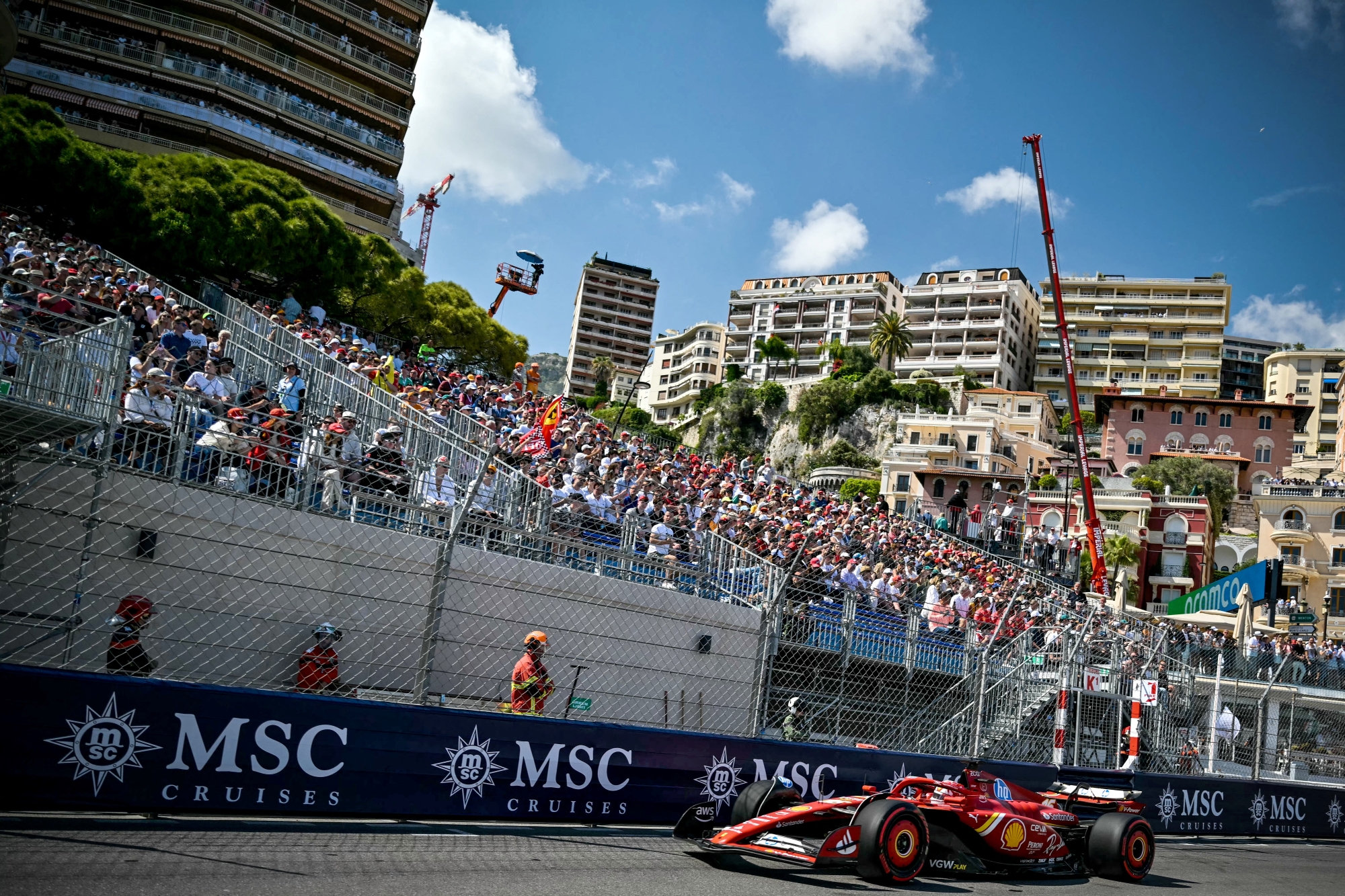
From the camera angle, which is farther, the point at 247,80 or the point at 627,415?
the point at 627,415

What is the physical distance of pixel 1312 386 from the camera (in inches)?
4026

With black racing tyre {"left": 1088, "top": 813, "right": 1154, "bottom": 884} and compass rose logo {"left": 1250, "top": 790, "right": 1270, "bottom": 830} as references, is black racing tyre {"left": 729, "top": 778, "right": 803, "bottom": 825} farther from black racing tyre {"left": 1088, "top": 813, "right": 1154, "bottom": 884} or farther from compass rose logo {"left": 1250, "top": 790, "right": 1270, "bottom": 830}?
compass rose logo {"left": 1250, "top": 790, "right": 1270, "bottom": 830}

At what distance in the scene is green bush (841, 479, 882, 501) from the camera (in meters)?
67.5

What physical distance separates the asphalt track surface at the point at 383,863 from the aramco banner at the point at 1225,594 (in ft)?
64.0

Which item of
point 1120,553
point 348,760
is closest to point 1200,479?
point 1120,553

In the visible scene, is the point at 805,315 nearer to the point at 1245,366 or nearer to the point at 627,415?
the point at 627,415

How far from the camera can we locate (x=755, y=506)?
22562 mm

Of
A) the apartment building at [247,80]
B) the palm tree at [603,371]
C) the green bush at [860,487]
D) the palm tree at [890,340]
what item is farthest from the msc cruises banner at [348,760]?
the palm tree at [603,371]

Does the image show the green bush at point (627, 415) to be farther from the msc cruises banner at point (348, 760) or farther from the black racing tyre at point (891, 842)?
the black racing tyre at point (891, 842)

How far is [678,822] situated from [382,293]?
1164 inches

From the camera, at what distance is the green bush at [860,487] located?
2657 inches

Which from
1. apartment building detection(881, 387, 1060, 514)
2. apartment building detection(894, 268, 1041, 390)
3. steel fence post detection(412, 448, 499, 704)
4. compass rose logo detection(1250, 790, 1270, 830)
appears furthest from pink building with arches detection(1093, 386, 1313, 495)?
steel fence post detection(412, 448, 499, 704)

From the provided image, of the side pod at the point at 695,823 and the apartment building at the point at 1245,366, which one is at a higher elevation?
the apartment building at the point at 1245,366

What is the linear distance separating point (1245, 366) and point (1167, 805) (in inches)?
5067
